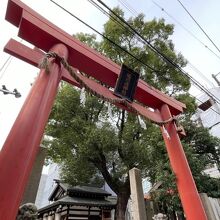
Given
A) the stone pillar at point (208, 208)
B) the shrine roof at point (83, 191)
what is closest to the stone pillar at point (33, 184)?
the stone pillar at point (208, 208)

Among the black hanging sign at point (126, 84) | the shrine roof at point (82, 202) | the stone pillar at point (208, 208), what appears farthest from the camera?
the shrine roof at point (82, 202)

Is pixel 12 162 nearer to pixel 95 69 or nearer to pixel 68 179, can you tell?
pixel 95 69

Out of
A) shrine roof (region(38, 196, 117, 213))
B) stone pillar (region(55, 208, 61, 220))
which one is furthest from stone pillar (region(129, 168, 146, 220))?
stone pillar (region(55, 208, 61, 220))

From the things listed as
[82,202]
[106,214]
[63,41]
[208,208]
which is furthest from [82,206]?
[63,41]

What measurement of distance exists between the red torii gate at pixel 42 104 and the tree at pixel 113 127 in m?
4.86

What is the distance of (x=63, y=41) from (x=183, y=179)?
13.9 feet

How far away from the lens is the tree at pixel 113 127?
11.0 metres

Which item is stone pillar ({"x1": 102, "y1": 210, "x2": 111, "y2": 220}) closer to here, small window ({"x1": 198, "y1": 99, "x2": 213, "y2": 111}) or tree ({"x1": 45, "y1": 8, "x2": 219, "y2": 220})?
tree ({"x1": 45, "y1": 8, "x2": 219, "y2": 220})

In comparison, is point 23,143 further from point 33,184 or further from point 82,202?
point 82,202

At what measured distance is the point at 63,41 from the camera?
4602 mm

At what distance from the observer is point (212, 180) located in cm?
867

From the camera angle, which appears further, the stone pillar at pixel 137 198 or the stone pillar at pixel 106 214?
the stone pillar at pixel 106 214

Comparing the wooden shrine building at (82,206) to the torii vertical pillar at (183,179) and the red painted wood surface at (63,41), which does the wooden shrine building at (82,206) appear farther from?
the red painted wood surface at (63,41)

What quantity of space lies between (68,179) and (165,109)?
8.42 metres
